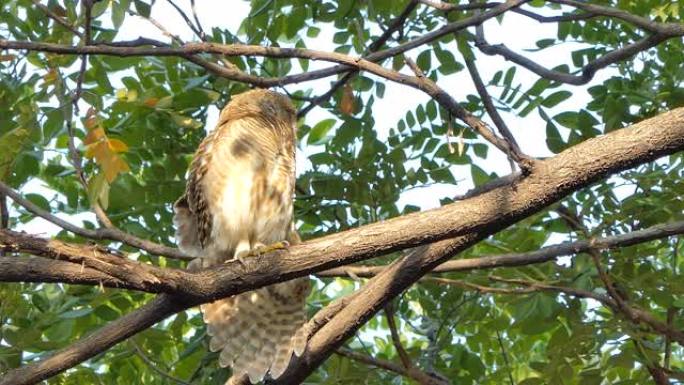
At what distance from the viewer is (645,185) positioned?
413cm

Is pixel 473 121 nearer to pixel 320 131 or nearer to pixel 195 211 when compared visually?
pixel 195 211

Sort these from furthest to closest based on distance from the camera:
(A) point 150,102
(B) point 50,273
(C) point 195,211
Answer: (C) point 195,211
(A) point 150,102
(B) point 50,273

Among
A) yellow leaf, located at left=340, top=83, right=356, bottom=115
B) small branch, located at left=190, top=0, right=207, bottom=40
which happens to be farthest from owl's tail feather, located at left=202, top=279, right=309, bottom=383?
small branch, located at left=190, top=0, right=207, bottom=40

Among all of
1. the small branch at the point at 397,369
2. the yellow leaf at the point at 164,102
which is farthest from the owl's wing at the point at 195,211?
the small branch at the point at 397,369

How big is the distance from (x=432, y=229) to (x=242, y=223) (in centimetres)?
154

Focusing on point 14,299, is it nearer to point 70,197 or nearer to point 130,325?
point 70,197

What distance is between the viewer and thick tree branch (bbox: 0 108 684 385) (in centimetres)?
263

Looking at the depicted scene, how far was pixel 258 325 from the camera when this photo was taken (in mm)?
4238

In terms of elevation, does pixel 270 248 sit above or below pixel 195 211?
below

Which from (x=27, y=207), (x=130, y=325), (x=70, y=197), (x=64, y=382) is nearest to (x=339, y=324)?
(x=130, y=325)

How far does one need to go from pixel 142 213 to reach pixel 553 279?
5.40 ft

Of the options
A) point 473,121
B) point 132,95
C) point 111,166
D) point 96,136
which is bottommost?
point 473,121

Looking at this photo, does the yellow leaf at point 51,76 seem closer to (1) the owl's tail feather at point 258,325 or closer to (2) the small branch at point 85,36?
(2) the small branch at point 85,36

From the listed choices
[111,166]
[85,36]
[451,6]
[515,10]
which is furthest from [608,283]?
[85,36]
